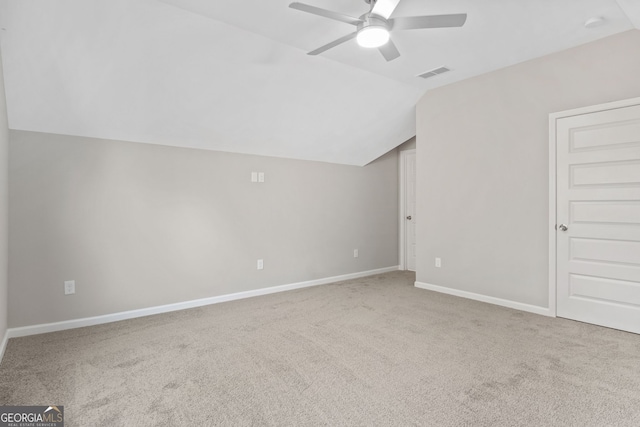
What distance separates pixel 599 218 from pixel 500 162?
1.11 m

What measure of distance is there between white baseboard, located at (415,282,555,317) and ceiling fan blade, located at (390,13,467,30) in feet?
9.72

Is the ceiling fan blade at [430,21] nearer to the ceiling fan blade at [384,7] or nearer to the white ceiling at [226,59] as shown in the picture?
the ceiling fan blade at [384,7]

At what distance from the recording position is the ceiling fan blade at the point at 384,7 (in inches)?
87.4

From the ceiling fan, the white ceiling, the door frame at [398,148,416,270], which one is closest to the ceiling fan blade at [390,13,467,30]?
the ceiling fan

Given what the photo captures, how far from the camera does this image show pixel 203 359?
8.45 feet

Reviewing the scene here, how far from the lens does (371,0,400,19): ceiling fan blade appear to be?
2.22 metres

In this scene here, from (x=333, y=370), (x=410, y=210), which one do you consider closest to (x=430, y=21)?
(x=333, y=370)

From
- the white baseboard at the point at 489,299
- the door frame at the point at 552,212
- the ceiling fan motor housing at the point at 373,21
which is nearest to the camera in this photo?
the ceiling fan motor housing at the point at 373,21

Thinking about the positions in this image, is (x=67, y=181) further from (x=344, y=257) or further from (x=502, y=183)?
(x=502, y=183)

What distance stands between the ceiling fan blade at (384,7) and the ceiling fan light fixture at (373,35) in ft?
0.25

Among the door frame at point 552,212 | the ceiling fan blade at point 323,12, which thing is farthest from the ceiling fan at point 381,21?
the door frame at point 552,212

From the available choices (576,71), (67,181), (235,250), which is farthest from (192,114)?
(576,71)

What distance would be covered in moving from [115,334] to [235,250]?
5.09 ft

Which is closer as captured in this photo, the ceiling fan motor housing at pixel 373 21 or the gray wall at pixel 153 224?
the ceiling fan motor housing at pixel 373 21
